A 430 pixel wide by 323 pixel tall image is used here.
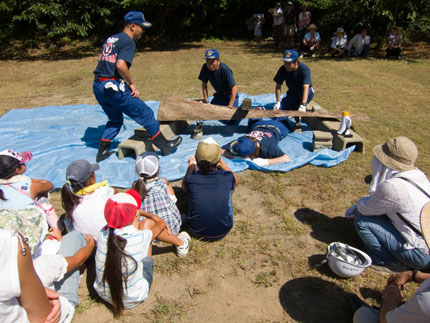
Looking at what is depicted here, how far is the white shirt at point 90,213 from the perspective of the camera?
2.43 m

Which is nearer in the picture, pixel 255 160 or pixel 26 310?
pixel 26 310

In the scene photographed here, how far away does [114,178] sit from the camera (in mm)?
3883

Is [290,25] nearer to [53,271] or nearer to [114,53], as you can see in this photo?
[114,53]

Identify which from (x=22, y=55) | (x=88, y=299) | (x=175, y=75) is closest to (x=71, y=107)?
(x=175, y=75)

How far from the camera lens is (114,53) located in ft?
12.2

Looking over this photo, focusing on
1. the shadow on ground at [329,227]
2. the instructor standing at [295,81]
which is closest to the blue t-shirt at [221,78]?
the instructor standing at [295,81]

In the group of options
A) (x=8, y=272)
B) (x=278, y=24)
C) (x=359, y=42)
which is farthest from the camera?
(x=278, y=24)

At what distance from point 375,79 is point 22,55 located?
13.4 m

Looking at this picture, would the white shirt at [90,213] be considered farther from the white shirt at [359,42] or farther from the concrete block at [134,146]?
the white shirt at [359,42]

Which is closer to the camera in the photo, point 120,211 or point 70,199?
point 120,211

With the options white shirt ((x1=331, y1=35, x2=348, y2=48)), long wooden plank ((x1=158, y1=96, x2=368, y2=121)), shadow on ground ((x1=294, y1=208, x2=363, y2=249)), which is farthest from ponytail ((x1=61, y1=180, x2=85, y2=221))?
white shirt ((x1=331, y1=35, x2=348, y2=48))

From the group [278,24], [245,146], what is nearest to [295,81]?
[245,146]

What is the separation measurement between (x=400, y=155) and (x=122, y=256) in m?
2.16

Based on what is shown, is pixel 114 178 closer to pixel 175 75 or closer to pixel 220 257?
pixel 220 257
